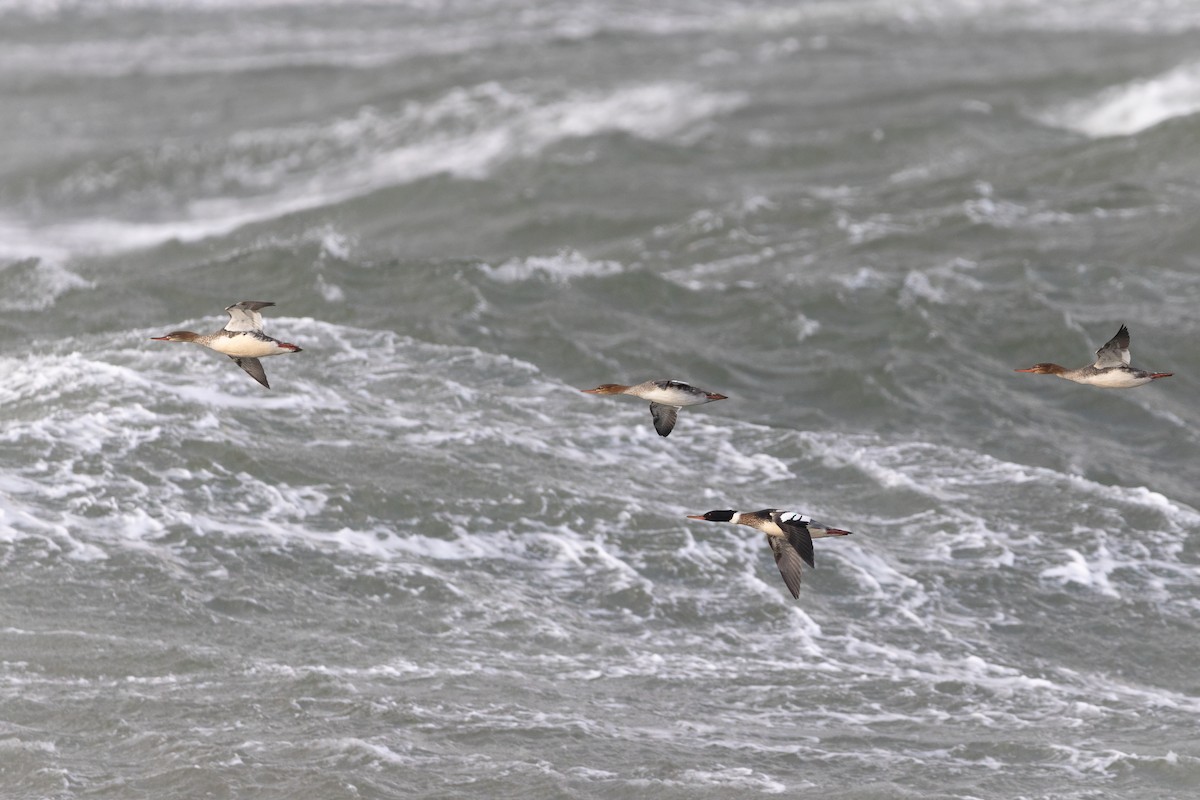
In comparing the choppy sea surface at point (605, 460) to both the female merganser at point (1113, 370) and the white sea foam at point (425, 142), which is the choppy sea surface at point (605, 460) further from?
the female merganser at point (1113, 370)

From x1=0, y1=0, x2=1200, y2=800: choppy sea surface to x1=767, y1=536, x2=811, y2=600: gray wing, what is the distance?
1678 millimetres

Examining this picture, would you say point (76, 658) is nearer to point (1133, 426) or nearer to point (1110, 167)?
point (1133, 426)

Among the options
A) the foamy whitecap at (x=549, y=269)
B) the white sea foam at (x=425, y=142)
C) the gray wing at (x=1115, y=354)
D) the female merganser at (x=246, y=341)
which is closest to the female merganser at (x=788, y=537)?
the gray wing at (x=1115, y=354)

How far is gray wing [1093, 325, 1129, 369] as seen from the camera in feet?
40.3

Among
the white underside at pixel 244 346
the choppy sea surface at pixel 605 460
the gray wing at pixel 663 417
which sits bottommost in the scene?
the choppy sea surface at pixel 605 460

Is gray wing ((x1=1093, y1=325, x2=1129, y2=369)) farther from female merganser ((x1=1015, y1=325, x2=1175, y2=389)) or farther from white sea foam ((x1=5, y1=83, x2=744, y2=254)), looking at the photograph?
white sea foam ((x1=5, y1=83, x2=744, y2=254))

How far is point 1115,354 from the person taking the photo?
1251 centimetres

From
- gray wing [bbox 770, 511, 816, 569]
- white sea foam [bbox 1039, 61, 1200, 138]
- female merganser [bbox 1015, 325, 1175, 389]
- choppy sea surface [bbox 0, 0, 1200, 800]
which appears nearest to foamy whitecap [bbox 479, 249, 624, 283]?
choppy sea surface [bbox 0, 0, 1200, 800]

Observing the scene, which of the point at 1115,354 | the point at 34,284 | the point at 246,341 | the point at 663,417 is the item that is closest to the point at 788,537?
the point at 663,417

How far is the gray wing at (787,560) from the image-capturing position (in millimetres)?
11125

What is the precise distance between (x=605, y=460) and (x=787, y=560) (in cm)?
599

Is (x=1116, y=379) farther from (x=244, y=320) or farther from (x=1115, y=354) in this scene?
(x=244, y=320)

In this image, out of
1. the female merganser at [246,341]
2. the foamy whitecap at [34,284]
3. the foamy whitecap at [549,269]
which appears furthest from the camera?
the foamy whitecap at [549,269]

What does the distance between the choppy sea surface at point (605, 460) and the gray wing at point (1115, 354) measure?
282cm
